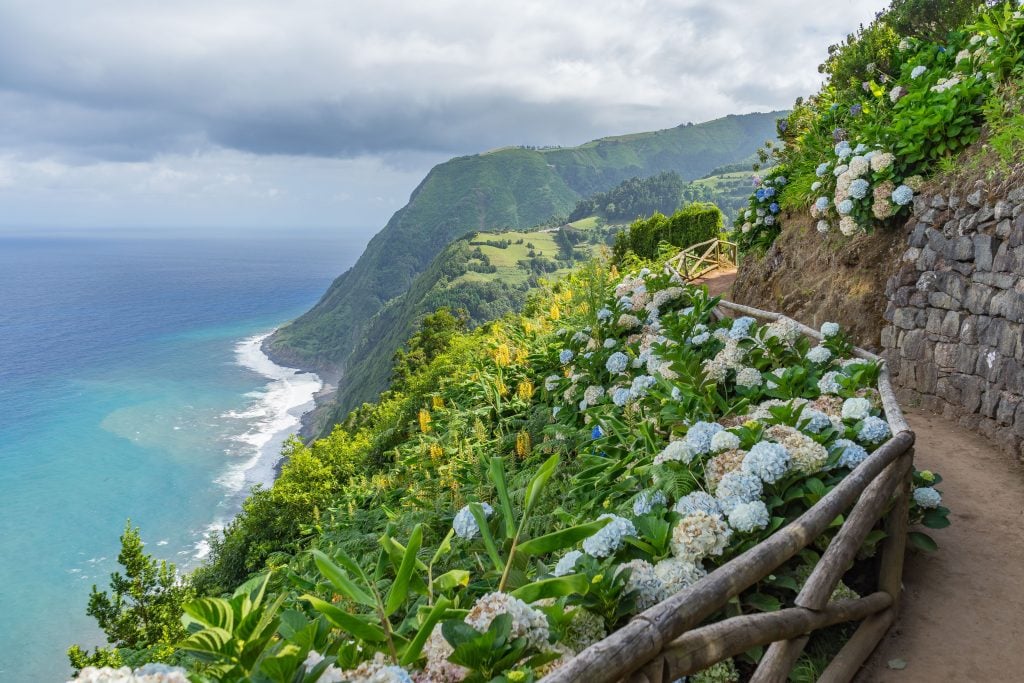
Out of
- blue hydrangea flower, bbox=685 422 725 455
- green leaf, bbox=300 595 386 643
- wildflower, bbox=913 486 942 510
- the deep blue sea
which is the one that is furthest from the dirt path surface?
the deep blue sea

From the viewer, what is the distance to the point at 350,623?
196 centimetres

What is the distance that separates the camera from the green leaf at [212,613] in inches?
62.7

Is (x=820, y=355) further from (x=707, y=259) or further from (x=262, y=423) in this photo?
(x=262, y=423)

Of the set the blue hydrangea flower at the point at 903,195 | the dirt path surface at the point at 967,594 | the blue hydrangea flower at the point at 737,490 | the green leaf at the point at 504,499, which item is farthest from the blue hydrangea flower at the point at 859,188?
the green leaf at the point at 504,499

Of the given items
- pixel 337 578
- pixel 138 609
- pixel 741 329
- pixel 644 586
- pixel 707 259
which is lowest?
pixel 138 609

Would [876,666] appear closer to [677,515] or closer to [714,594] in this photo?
[677,515]

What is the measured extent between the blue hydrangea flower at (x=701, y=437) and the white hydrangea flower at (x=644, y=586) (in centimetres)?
108

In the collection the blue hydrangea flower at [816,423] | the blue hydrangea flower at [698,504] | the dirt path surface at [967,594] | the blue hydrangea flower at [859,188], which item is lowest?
Answer: the dirt path surface at [967,594]

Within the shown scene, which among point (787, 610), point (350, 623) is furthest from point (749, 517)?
point (350, 623)

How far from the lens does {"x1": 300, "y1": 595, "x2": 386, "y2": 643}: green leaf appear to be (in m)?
1.90

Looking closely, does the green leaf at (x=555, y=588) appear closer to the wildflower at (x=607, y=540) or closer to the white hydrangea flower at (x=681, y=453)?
the wildflower at (x=607, y=540)

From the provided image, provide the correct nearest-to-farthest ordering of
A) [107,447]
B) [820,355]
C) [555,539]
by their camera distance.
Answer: [555,539] < [820,355] < [107,447]

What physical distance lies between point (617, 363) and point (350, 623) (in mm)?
4226

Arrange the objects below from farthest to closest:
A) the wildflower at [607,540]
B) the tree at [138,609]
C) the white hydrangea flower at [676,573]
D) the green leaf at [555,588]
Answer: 1. the tree at [138,609]
2. the wildflower at [607,540]
3. the white hydrangea flower at [676,573]
4. the green leaf at [555,588]
